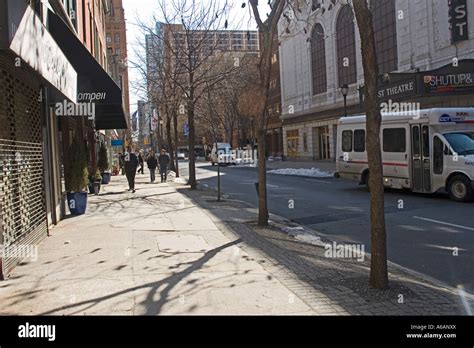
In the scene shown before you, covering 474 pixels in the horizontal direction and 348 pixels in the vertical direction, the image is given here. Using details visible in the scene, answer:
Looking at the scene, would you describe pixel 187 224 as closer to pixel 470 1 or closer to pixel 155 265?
pixel 155 265

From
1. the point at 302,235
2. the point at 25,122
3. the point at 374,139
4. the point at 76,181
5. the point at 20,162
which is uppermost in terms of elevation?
the point at 25,122

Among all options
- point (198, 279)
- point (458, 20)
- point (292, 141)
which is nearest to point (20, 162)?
point (198, 279)

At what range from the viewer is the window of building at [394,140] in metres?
17.0

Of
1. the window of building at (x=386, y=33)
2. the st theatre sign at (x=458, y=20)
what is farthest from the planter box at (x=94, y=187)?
the window of building at (x=386, y=33)

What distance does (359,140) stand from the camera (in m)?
19.3

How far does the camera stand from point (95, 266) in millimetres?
7121

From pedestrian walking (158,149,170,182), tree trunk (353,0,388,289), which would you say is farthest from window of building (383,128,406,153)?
pedestrian walking (158,149,170,182)

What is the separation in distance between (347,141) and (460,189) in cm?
589

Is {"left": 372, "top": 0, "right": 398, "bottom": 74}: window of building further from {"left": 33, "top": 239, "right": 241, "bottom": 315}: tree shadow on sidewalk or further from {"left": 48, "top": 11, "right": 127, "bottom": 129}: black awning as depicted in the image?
{"left": 33, "top": 239, "right": 241, "bottom": 315}: tree shadow on sidewalk

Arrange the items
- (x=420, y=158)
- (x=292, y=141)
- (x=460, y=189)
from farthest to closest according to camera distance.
Answer: (x=292, y=141)
(x=420, y=158)
(x=460, y=189)

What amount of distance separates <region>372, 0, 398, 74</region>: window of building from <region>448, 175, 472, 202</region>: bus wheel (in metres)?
21.6

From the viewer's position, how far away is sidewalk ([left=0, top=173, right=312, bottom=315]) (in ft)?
17.3

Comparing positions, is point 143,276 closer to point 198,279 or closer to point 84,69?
point 198,279
